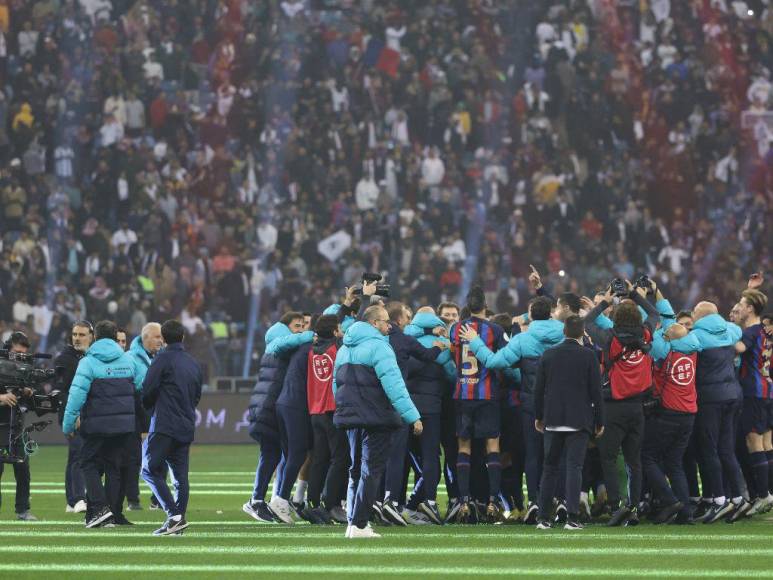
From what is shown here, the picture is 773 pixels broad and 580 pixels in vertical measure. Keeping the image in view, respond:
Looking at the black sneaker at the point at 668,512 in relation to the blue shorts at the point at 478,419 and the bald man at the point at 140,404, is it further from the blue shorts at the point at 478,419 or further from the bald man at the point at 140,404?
the bald man at the point at 140,404

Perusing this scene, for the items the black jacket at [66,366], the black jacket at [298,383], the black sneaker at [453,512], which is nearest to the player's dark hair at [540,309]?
the black sneaker at [453,512]

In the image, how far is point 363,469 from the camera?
37.9ft

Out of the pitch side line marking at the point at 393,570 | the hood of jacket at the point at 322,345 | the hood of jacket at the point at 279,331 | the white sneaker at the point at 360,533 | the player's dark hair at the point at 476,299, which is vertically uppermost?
the player's dark hair at the point at 476,299

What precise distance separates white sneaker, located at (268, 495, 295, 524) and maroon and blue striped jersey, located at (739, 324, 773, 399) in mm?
4321

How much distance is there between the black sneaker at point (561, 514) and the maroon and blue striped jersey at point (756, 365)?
2300 mm

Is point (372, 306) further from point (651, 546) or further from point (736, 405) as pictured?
point (736, 405)

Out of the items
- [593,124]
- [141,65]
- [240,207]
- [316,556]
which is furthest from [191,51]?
[316,556]

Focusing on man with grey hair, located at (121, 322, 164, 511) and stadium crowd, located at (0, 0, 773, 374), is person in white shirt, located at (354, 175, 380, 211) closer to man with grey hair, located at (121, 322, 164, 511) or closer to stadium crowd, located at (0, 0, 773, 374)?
stadium crowd, located at (0, 0, 773, 374)

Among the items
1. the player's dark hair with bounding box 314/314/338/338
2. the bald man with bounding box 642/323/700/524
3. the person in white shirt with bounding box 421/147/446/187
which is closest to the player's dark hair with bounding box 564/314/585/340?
the bald man with bounding box 642/323/700/524

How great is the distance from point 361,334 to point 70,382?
450cm

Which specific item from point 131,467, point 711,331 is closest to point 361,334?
point 711,331

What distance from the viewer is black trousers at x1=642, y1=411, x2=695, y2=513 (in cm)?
1299

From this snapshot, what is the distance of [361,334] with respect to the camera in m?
11.7

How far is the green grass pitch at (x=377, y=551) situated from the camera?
374 inches
